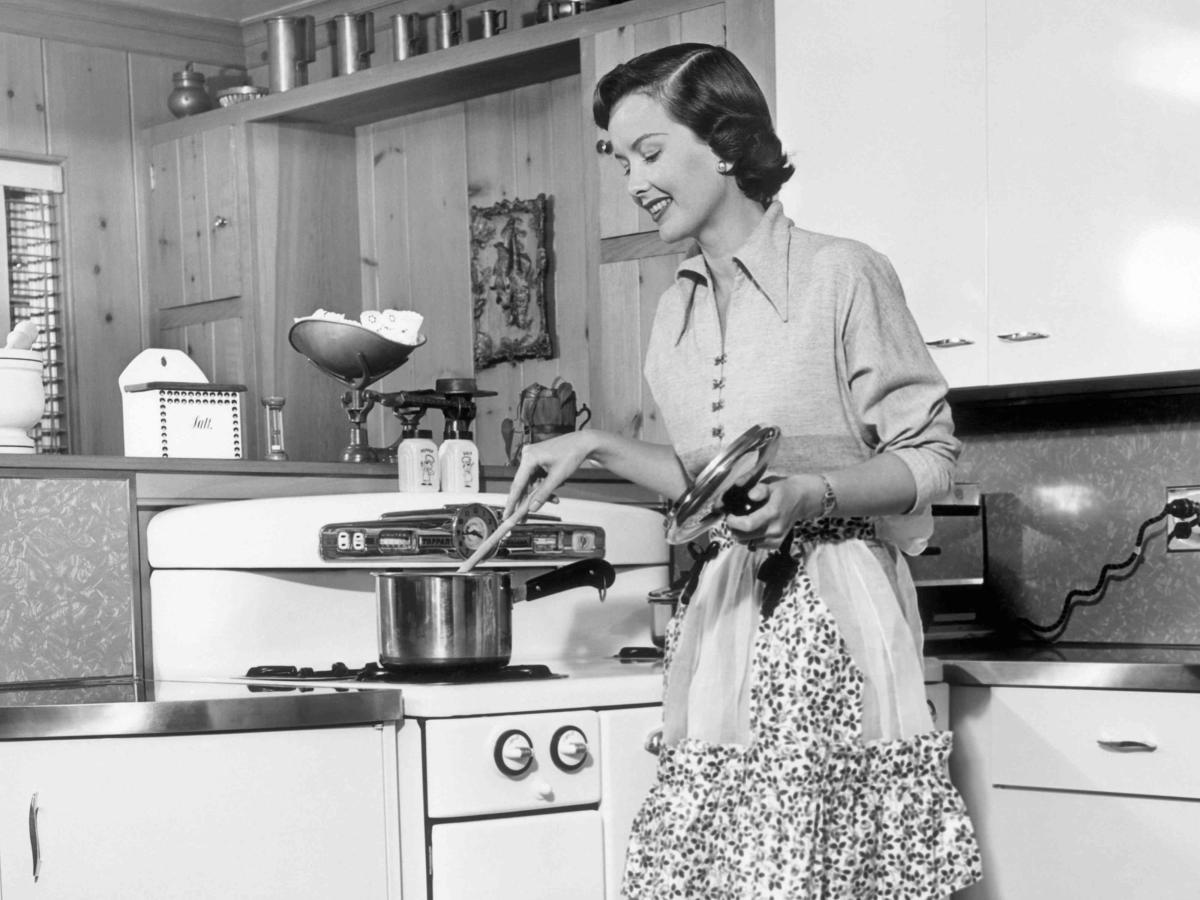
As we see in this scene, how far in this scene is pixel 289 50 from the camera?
165 inches

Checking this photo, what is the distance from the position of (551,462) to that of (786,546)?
25 centimetres

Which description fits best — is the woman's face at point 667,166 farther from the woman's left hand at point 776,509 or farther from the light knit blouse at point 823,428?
the woman's left hand at point 776,509

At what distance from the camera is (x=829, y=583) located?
1510 mm

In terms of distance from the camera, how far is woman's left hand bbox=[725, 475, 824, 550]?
133cm

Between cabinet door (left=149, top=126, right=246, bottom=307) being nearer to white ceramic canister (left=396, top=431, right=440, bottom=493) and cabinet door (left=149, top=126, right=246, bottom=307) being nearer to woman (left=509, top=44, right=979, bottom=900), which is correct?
white ceramic canister (left=396, top=431, right=440, bottom=493)

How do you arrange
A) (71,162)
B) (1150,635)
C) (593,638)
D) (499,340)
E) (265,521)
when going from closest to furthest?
(265,521), (593,638), (1150,635), (499,340), (71,162)

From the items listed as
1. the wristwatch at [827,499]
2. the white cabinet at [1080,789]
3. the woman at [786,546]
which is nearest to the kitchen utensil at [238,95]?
the white cabinet at [1080,789]

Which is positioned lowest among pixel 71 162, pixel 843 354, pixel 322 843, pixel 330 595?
pixel 322 843

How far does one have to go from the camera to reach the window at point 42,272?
439 centimetres

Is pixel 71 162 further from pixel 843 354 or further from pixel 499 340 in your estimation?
pixel 843 354

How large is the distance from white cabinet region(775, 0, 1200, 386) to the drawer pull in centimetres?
54

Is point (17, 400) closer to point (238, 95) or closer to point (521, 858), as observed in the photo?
point (521, 858)

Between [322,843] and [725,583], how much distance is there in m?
0.65

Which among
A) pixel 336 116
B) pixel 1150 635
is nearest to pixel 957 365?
pixel 1150 635
